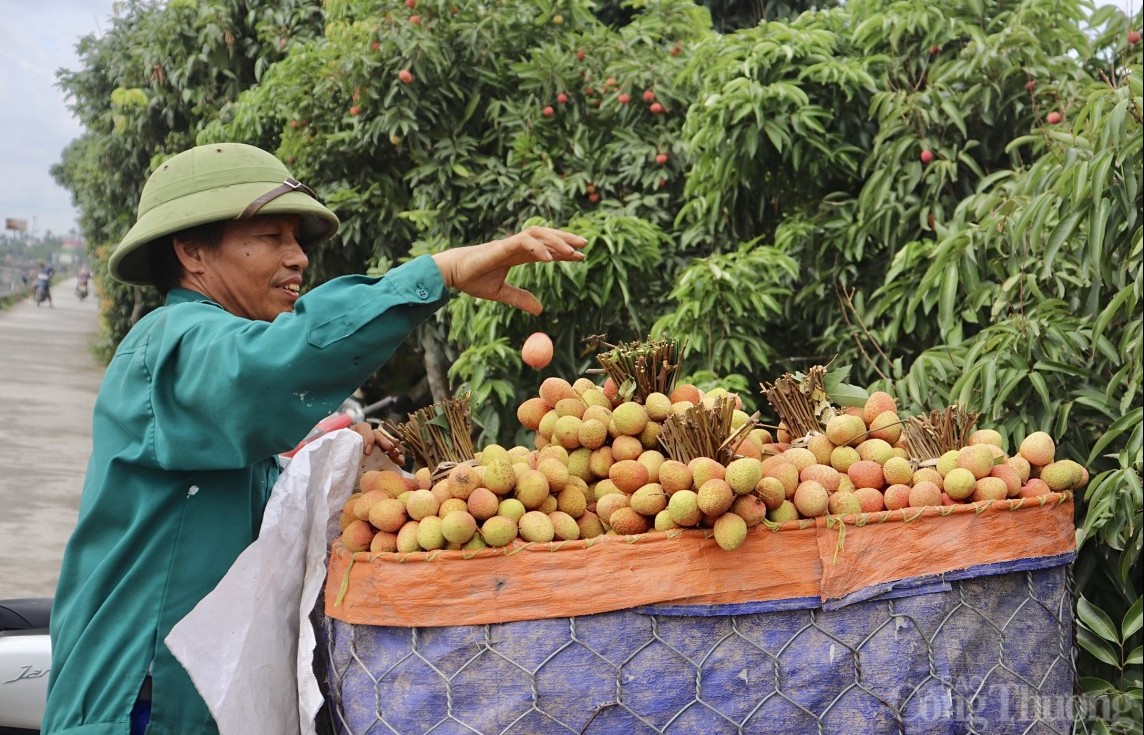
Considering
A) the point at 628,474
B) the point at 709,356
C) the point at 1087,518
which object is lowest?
the point at 709,356

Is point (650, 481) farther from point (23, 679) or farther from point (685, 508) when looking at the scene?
point (23, 679)

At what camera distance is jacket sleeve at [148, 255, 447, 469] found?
1345 mm

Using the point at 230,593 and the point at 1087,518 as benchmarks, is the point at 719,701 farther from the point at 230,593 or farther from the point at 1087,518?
the point at 1087,518

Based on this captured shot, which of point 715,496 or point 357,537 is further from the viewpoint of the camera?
point 357,537

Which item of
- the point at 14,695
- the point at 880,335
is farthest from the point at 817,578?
the point at 880,335

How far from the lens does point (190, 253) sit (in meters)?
1.72

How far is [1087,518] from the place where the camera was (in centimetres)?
249

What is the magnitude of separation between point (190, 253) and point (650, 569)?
90cm

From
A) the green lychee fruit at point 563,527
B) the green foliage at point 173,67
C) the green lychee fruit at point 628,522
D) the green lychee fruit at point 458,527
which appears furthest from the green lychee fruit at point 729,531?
the green foliage at point 173,67

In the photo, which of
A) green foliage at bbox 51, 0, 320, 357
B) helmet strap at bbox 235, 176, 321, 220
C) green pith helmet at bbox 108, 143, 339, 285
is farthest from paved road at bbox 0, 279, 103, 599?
helmet strap at bbox 235, 176, 321, 220

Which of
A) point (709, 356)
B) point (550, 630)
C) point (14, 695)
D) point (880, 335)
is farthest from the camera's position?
point (709, 356)

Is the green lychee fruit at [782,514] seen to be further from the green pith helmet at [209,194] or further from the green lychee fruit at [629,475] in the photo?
the green pith helmet at [209,194]

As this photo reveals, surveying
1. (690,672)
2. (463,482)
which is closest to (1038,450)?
(690,672)

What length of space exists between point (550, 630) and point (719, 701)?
25cm
